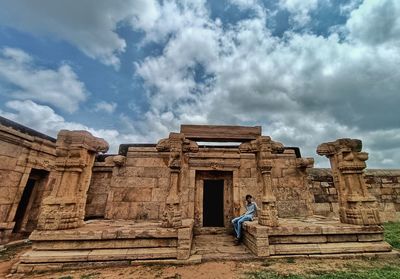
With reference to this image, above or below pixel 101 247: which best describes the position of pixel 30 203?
above

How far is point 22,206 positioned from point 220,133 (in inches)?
318

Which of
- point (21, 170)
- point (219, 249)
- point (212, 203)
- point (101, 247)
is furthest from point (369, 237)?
point (21, 170)

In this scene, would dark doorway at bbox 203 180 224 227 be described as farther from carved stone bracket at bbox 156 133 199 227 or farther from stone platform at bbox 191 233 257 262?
carved stone bracket at bbox 156 133 199 227

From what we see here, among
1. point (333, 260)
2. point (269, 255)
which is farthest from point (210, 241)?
point (333, 260)

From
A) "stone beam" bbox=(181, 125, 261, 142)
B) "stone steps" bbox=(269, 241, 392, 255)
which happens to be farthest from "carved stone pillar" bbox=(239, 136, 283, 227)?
"stone steps" bbox=(269, 241, 392, 255)

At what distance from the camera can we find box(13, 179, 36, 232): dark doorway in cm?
735

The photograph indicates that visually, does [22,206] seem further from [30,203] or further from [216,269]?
[216,269]

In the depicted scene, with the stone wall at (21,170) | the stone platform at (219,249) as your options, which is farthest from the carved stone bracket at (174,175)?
the stone wall at (21,170)

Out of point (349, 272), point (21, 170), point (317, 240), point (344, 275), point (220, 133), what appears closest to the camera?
point (344, 275)

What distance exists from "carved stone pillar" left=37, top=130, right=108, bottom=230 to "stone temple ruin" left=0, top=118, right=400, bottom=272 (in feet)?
0.08

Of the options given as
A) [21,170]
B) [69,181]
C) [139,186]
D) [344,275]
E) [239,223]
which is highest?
[21,170]

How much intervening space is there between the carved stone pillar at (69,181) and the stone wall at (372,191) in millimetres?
8841

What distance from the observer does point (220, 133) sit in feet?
22.0

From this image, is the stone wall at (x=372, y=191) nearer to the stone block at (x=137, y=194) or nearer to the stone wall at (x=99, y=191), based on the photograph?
the stone block at (x=137, y=194)
